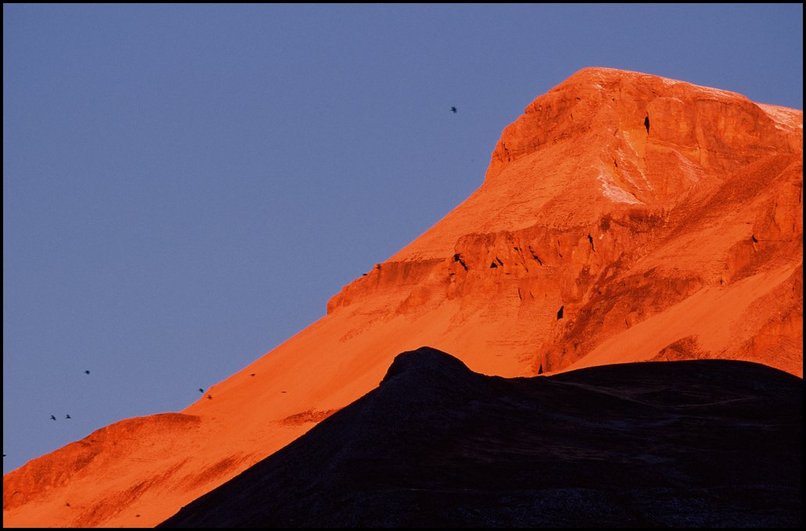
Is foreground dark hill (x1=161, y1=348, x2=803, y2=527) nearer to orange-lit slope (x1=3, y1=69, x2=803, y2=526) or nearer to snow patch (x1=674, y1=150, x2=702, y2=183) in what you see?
orange-lit slope (x1=3, y1=69, x2=803, y2=526)

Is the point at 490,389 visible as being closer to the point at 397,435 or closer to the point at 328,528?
the point at 397,435

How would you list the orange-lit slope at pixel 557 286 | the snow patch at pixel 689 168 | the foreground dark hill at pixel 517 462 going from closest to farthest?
the foreground dark hill at pixel 517 462
the orange-lit slope at pixel 557 286
the snow patch at pixel 689 168

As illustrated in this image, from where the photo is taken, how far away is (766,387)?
111ft

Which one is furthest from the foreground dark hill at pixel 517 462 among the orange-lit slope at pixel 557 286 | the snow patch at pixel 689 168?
the snow patch at pixel 689 168

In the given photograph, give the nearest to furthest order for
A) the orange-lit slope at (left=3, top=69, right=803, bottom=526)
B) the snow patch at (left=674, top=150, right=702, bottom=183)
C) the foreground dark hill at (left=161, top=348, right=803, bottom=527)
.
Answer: the foreground dark hill at (left=161, top=348, right=803, bottom=527) → the orange-lit slope at (left=3, top=69, right=803, bottom=526) → the snow patch at (left=674, top=150, right=702, bottom=183)

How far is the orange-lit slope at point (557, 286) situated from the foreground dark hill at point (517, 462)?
25.5 meters

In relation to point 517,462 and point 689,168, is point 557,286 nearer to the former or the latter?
point 689,168

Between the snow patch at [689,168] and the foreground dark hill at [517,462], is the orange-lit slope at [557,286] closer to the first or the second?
the snow patch at [689,168]

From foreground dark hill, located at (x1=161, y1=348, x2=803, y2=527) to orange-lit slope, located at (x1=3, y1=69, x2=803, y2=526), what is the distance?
83.7 ft

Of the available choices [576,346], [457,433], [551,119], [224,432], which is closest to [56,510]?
[224,432]

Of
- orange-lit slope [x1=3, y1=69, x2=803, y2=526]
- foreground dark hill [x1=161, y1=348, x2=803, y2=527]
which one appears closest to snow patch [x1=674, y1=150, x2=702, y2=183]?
orange-lit slope [x1=3, y1=69, x2=803, y2=526]

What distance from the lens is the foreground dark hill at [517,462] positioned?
24.1m

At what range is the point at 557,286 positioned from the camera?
79.9 meters

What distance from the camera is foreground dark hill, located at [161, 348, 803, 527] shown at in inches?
950
